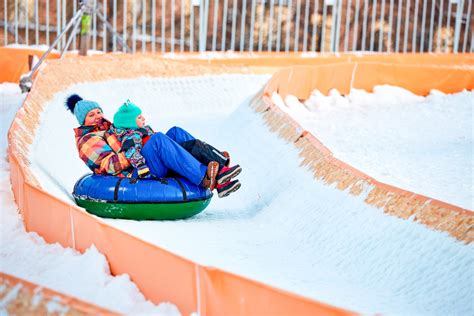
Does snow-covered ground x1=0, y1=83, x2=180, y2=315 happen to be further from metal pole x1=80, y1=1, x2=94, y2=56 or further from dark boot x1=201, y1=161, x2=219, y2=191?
metal pole x1=80, y1=1, x2=94, y2=56

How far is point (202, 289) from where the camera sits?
11.1 ft

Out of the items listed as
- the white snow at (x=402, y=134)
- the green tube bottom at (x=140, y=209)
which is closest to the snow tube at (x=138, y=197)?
the green tube bottom at (x=140, y=209)

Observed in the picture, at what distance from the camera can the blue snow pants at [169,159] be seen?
5594mm

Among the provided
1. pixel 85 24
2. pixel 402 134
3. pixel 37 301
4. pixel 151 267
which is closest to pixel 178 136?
pixel 151 267

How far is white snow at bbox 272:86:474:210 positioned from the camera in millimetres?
6676

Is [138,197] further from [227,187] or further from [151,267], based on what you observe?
[151,267]

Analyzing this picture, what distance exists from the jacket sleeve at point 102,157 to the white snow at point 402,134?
168 cm

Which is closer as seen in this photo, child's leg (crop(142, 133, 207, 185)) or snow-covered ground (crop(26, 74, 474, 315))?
snow-covered ground (crop(26, 74, 474, 315))

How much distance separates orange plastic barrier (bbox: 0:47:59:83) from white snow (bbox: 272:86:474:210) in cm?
288

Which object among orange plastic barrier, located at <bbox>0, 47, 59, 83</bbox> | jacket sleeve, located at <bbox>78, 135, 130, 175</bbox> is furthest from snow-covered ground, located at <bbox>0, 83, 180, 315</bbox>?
orange plastic barrier, located at <bbox>0, 47, 59, 83</bbox>

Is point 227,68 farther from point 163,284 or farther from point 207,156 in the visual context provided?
point 163,284

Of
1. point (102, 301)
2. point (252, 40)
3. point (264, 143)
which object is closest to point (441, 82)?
point (252, 40)

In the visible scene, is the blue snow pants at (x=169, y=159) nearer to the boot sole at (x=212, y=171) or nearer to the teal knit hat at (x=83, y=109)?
the boot sole at (x=212, y=171)

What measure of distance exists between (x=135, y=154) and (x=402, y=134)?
3807mm
